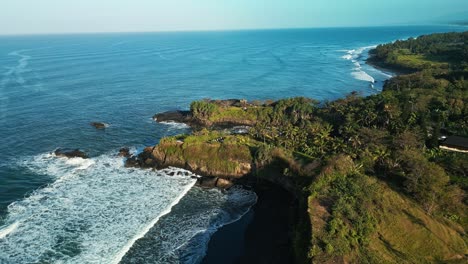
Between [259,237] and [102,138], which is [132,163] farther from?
[259,237]

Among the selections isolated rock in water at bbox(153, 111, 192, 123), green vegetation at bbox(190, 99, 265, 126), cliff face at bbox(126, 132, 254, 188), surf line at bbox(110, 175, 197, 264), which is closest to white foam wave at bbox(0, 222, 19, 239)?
surf line at bbox(110, 175, 197, 264)

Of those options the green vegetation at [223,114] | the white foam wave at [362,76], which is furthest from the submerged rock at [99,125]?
the white foam wave at [362,76]

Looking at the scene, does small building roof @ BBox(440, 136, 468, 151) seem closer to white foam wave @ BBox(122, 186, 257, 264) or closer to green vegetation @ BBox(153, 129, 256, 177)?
green vegetation @ BBox(153, 129, 256, 177)

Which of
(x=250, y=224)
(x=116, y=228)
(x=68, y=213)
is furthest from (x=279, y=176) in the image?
(x=68, y=213)

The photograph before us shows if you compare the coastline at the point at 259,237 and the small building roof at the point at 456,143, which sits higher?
the small building roof at the point at 456,143

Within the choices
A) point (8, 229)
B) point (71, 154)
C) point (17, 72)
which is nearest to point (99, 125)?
point (71, 154)

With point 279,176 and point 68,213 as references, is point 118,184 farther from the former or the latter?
point 279,176

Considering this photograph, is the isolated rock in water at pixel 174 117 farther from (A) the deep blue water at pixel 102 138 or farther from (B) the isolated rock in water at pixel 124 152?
(B) the isolated rock in water at pixel 124 152
